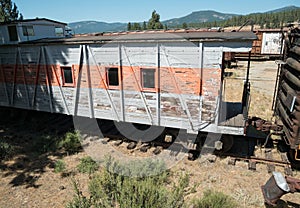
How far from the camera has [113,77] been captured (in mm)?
9328

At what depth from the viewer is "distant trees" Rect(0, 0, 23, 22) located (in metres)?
29.0

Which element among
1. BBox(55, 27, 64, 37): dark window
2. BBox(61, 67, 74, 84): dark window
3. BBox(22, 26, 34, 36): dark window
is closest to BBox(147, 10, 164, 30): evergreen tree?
BBox(55, 27, 64, 37): dark window

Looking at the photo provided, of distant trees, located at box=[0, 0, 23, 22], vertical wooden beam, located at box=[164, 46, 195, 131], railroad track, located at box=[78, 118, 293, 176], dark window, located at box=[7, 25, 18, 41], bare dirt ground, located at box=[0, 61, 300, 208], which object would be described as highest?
distant trees, located at box=[0, 0, 23, 22]

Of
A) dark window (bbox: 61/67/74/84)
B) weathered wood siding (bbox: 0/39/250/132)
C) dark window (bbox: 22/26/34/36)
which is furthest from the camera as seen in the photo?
dark window (bbox: 22/26/34/36)

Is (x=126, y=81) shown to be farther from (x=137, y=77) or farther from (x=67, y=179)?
(x=67, y=179)

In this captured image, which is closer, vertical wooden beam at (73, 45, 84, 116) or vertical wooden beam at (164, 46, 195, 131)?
vertical wooden beam at (164, 46, 195, 131)

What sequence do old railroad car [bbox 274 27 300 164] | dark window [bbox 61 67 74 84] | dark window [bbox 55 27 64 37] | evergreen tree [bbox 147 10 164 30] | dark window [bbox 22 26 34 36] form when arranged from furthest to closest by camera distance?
evergreen tree [bbox 147 10 164 30], dark window [bbox 55 27 64 37], dark window [bbox 22 26 34 36], dark window [bbox 61 67 74 84], old railroad car [bbox 274 27 300 164]

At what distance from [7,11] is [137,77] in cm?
2954

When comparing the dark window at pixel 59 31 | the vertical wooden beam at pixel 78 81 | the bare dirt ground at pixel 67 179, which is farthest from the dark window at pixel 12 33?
the bare dirt ground at pixel 67 179

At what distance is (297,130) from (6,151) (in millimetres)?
10122

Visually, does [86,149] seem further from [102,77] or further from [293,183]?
[293,183]

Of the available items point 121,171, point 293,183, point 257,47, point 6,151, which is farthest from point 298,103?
point 257,47

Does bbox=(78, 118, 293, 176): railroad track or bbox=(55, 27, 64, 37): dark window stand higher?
bbox=(55, 27, 64, 37): dark window

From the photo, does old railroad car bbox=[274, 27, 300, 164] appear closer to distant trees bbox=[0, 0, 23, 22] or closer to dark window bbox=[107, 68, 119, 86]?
dark window bbox=[107, 68, 119, 86]
